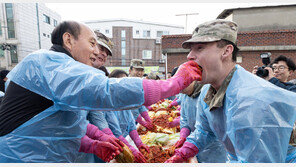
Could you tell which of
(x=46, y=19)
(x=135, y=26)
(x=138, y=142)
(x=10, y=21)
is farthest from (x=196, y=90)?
(x=135, y=26)

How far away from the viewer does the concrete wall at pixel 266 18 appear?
1311 centimetres

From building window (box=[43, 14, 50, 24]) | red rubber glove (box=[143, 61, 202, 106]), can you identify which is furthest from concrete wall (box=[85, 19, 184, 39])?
red rubber glove (box=[143, 61, 202, 106])

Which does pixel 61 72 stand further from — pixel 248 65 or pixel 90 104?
pixel 248 65

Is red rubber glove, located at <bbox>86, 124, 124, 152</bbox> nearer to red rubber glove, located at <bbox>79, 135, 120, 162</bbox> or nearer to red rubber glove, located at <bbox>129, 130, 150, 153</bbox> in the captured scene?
red rubber glove, located at <bbox>79, 135, 120, 162</bbox>

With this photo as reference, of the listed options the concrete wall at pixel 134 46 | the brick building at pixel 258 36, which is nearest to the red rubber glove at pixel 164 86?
the brick building at pixel 258 36

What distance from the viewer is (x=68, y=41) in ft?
4.53

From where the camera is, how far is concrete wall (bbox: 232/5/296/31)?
13.1 metres

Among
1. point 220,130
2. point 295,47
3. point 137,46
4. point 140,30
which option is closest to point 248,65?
point 295,47

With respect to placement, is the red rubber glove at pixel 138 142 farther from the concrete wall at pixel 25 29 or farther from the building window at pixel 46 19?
the building window at pixel 46 19

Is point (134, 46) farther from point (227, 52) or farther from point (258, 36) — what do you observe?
point (227, 52)

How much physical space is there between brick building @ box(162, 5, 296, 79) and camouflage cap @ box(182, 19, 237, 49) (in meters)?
12.1

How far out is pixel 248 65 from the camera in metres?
12.1

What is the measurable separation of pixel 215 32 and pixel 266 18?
16.0 m
